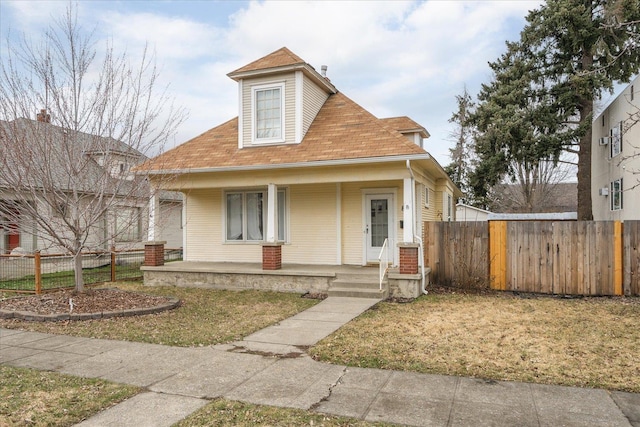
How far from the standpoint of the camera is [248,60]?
14.6 m

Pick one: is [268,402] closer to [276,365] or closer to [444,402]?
[276,365]

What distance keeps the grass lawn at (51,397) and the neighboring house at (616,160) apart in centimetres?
1473

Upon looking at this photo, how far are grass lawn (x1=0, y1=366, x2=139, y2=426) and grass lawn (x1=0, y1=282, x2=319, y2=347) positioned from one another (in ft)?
5.33

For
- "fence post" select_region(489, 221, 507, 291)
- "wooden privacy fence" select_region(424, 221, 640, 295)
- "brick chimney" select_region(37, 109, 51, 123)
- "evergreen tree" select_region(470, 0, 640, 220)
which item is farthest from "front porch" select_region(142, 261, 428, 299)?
"evergreen tree" select_region(470, 0, 640, 220)

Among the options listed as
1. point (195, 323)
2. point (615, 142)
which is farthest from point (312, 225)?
point (615, 142)

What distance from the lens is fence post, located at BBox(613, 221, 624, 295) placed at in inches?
394

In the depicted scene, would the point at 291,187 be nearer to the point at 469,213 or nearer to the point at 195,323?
the point at 195,323

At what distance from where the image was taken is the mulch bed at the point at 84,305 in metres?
7.85

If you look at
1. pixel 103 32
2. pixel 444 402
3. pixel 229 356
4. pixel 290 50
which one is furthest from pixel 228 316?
pixel 290 50

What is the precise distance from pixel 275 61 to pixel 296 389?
34.2 feet

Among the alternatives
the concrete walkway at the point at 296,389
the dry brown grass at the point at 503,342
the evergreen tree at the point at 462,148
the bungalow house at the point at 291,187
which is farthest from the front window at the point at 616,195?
the evergreen tree at the point at 462,148

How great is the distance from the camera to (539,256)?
10.6 metres

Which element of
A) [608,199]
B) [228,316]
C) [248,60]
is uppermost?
[248,60]

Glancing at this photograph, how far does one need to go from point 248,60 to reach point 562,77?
1231 centimetres
